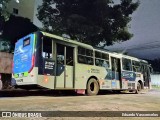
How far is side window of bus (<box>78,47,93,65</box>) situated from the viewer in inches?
525

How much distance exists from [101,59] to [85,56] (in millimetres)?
1644

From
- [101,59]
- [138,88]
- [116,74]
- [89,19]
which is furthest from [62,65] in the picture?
[89,19]

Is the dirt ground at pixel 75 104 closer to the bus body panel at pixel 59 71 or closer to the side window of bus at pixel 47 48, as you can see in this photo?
the bus body panel at pixel 59 71

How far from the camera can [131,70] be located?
59.6 ft

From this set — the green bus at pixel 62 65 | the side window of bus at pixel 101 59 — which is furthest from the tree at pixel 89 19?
the side window of bus at pixel 101 59

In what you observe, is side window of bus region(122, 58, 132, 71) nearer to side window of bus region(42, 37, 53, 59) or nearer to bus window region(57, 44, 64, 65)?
bus window region(57, 44, 64, 65)

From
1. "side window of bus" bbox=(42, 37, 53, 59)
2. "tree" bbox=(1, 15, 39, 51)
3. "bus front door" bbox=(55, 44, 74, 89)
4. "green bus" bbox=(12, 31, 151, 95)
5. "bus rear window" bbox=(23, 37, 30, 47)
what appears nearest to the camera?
"green bus" bbox=(12, 31, 151, 95)

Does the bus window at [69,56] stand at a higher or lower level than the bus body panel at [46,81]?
higher

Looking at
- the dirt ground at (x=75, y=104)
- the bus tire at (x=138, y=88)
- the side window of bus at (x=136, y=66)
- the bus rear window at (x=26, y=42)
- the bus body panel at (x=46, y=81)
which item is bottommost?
the dirt ground at (x=75, y=104)

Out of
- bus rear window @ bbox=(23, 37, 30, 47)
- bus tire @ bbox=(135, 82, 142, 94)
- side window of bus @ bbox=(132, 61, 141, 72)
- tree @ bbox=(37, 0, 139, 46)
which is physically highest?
tree @ bbox=(37, 0, 139, 46)

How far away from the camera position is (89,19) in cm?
2198

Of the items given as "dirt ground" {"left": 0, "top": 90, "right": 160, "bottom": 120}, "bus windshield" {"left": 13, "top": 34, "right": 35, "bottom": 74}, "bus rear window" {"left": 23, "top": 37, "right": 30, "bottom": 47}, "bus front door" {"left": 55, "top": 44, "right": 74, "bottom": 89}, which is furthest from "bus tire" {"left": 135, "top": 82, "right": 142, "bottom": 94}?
"bus rear window" {"left": 23, "top": 37, "right": 30, "bottom": 47}

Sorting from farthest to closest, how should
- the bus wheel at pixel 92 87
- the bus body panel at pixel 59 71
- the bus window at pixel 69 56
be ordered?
the bus wheel at pixel 92 87 < the bus window at pixel 69 56 < the bus body panel at pixel 59 71

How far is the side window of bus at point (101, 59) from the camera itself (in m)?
14.7
